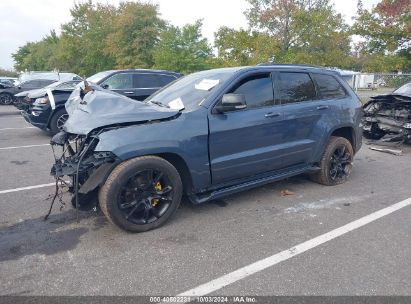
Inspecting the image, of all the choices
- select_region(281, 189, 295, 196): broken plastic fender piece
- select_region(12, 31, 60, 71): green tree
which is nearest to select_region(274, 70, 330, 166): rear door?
select_region(281, 189, 295, 196): broken plastic fender piece

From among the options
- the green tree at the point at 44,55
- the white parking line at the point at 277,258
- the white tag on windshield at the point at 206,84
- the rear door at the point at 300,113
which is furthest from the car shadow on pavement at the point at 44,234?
the green tree at the point at 44,55

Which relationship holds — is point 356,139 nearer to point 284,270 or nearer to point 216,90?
point 216,90

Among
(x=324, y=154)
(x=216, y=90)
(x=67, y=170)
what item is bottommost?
(x=324, y=154)

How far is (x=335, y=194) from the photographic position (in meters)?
4.98

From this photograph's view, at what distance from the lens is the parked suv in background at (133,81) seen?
31.7 ft

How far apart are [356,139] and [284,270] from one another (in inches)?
132

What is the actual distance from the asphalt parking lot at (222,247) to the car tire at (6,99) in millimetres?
15933

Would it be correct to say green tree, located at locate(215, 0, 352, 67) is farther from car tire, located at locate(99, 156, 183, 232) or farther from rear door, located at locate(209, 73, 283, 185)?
car tire, located at locate(99, 156, 183, 232)

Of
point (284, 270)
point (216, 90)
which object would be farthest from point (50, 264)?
point (216, 90)

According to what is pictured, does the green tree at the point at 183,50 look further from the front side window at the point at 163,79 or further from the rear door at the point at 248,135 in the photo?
the rear door at the point at 248,135

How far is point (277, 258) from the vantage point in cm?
A: 327

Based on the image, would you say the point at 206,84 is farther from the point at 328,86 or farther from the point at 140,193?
the point at 328,86

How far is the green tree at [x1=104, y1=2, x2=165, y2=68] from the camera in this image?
31.6 meters

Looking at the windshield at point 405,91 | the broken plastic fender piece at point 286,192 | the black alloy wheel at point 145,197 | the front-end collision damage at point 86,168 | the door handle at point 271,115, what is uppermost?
the door handle at point 271,115
